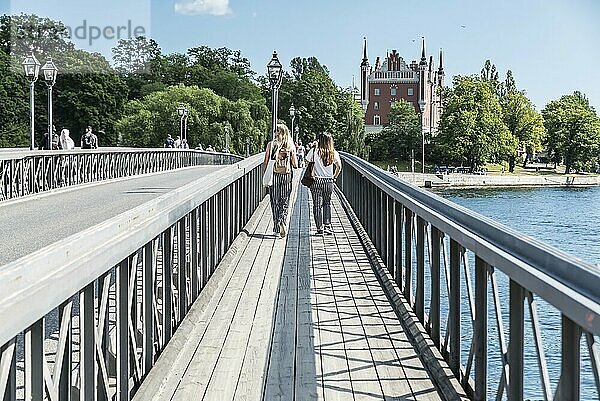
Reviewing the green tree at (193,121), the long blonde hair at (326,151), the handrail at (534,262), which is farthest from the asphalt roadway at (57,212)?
the green tree at (193,121)

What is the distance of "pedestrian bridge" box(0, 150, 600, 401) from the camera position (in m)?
3.34

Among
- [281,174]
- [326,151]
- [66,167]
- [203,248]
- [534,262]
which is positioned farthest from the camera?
[66,167]

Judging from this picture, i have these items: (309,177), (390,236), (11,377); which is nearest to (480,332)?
(11,377)

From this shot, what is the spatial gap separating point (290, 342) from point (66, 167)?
2226cm

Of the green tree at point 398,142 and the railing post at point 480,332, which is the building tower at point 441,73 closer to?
the green tree at point 398,142

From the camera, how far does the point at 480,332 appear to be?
5.14 metres

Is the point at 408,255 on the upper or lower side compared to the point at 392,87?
lower

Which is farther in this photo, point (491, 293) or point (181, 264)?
point (181, 264)

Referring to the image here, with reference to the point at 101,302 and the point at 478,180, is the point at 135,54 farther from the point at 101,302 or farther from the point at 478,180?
the point at 101,302

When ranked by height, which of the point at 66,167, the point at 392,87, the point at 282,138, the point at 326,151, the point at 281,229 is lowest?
the point at 281,229

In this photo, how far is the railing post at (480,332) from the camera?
16.6ft

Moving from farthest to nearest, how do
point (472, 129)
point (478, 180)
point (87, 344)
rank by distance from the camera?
point (472, 129), point (478, 180), point (87, 344)

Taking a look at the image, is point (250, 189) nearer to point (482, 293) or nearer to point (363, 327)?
point (363, 327)

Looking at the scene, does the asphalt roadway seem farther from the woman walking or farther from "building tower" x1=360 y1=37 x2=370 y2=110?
"building tower" x1=360 y1=37 x2=370 y2=110
